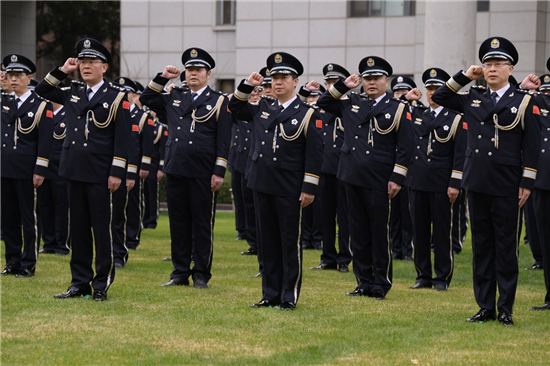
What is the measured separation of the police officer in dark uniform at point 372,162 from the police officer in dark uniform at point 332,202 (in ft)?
8.11

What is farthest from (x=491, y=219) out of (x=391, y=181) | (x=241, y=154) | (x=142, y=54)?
(x=142, y=54)

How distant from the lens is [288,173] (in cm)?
894

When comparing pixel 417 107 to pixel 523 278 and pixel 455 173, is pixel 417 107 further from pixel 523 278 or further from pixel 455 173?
pixel 523 278

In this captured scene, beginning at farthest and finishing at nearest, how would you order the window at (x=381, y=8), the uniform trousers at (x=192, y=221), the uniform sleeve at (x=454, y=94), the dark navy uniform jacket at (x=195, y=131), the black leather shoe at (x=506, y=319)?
the window at (x=381, y=8) → the uniform trousers at (x=192, y=221) → the dark navy uniform jacket at (x=195, y=131) → the uniform sleeve at (x=454, y=94) → the black leather shoe at (x=506, y=319)

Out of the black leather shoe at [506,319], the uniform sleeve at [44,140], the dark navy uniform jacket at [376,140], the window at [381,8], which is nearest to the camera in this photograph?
the black leather shoe at [506,319]

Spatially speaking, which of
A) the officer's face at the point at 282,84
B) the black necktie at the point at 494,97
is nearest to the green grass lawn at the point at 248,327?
the black necktie at the point at 494,97

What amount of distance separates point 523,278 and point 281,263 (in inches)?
175

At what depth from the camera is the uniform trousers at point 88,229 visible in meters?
9.21

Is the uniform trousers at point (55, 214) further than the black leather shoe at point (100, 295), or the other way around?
the uniform trousers at point (55, 214)

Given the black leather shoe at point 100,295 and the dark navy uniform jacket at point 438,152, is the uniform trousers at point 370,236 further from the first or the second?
the black leather shoe at point 100,295

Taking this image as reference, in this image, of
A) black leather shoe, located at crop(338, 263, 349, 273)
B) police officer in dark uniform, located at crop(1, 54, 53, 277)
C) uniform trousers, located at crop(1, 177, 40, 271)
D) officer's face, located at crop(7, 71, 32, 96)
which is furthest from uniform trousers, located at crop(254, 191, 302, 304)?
officer's face, located at crop(7, 71, 32, 96)

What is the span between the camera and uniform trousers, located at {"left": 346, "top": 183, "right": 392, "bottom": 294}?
32.3 ft

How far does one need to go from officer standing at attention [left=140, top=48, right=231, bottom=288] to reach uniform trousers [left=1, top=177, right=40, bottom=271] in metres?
1.81

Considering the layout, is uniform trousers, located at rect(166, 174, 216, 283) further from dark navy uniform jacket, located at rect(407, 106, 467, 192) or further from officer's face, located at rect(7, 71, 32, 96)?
dark navy uniform jacket, located at rect(407, 106, 467, 192)
